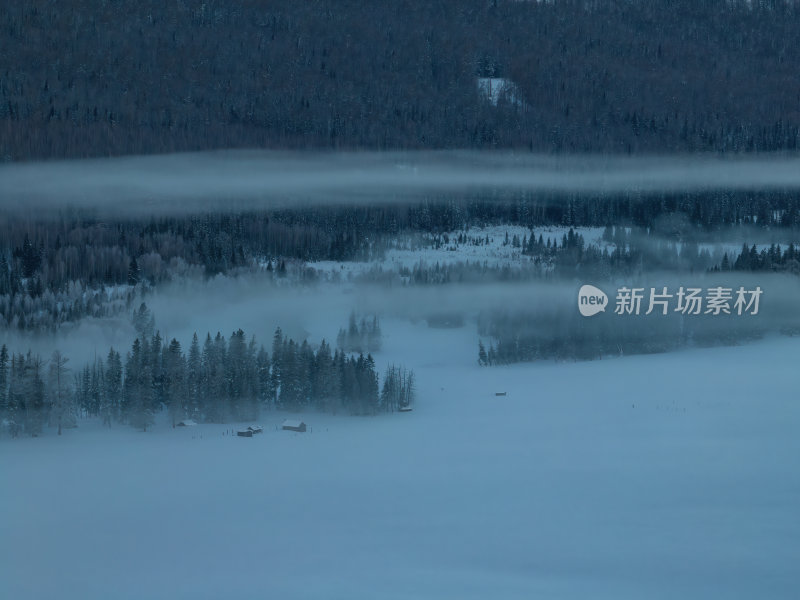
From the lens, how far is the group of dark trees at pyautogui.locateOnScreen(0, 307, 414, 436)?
3653 cm

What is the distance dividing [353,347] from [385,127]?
2516 cm

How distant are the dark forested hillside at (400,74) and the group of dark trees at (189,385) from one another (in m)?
22.1

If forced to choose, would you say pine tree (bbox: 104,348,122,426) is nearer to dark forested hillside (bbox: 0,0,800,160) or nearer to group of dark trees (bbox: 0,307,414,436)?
group of dark trees (bbox: 0,307,414,436)

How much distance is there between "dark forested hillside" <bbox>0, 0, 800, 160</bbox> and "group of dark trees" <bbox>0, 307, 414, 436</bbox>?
869 inches

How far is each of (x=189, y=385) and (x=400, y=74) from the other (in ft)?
134

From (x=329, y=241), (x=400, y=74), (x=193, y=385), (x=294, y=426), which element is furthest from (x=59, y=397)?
(x=400, y=74)

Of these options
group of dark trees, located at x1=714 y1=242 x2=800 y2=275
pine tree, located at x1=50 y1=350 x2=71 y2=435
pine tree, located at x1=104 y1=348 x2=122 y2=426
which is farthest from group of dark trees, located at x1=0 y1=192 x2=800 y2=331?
pine tree, located at x1=50 y1=350 x2=71 y2=435

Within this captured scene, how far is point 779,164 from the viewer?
74188 mm

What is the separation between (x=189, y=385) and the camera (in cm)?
3919

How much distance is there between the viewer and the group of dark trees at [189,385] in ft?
120

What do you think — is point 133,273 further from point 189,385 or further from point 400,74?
point 400,74

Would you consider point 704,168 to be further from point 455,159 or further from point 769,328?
point 769,328

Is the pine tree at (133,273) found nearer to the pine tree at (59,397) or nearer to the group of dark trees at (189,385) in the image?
the group of dark trees at (189,385)

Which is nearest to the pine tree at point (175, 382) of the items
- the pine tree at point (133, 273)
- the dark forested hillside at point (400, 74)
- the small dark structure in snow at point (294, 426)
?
the small dark structure in snow at point (294, 426)
